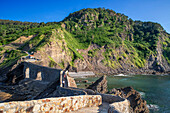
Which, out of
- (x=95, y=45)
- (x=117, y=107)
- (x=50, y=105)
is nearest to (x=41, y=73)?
(x=50, y=105)

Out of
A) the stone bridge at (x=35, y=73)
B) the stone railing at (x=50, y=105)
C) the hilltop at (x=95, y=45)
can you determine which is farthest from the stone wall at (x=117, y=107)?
the hilltop at (x=95, y=45)

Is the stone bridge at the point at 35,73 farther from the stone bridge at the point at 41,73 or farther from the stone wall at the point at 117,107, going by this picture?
the stone wall at the point at 117,107

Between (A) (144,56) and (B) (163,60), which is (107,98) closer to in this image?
(A) (144,56)

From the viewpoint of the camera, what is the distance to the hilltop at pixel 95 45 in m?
73.1

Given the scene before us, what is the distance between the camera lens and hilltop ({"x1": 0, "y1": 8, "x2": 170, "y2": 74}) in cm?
7306

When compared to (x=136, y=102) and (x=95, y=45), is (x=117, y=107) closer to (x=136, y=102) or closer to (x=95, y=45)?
(x=136, y=102)

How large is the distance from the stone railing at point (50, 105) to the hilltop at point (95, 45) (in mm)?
48957

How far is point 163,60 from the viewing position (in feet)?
424

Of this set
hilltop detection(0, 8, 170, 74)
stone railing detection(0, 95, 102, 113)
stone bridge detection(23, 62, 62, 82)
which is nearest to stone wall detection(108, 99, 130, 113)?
stone railing detection(0, 95, 102, 113)

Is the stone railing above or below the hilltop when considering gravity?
below

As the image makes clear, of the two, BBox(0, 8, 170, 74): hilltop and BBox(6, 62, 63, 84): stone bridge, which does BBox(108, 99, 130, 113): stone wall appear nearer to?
BBox(6, 62, 63, 84): stone bridge

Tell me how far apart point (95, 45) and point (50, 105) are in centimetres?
11030

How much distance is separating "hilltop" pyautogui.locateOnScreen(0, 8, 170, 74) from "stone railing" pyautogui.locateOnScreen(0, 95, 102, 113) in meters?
49.0

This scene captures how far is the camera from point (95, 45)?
377 ft
